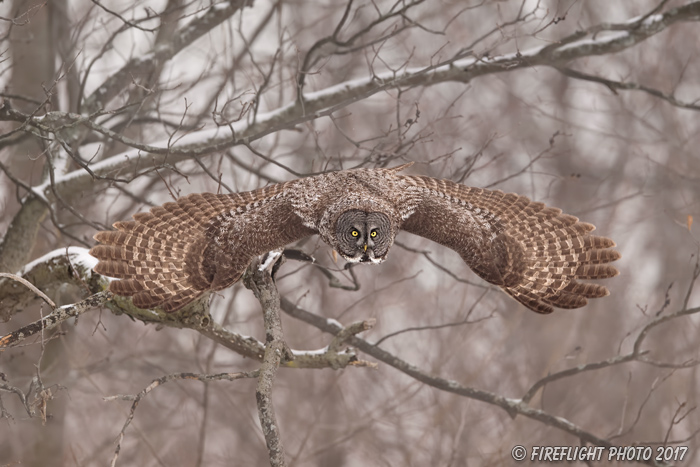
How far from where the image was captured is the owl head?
215 inches

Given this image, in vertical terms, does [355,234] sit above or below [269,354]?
above

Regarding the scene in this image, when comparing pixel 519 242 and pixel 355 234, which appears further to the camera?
pixel 519 242

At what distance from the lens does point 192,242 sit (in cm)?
586

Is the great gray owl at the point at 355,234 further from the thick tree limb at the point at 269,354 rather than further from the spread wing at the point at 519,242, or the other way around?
the thick tree limb at the point at 269,354

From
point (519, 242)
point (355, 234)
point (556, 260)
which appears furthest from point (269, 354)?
point (556, 260)

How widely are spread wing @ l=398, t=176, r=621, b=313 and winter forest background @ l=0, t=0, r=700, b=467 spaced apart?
16.0 inches

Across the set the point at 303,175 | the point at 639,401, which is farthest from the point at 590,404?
the point at 303,175

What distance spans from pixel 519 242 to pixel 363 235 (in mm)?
1487

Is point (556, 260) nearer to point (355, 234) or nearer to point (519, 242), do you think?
point (519, 242)

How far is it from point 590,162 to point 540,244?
1242 centimetres

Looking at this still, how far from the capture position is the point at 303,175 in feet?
19.6

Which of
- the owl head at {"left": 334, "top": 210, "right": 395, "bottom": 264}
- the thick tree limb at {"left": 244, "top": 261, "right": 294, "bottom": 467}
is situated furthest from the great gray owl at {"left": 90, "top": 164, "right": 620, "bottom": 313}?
the thick tree limb at {"left": 244, "top": 261, "right": 294, "bottom": 467}

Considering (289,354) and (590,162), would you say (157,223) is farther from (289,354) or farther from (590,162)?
(590,162)

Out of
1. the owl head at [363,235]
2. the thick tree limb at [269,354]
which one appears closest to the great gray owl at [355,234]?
the owl head at [363,235]
